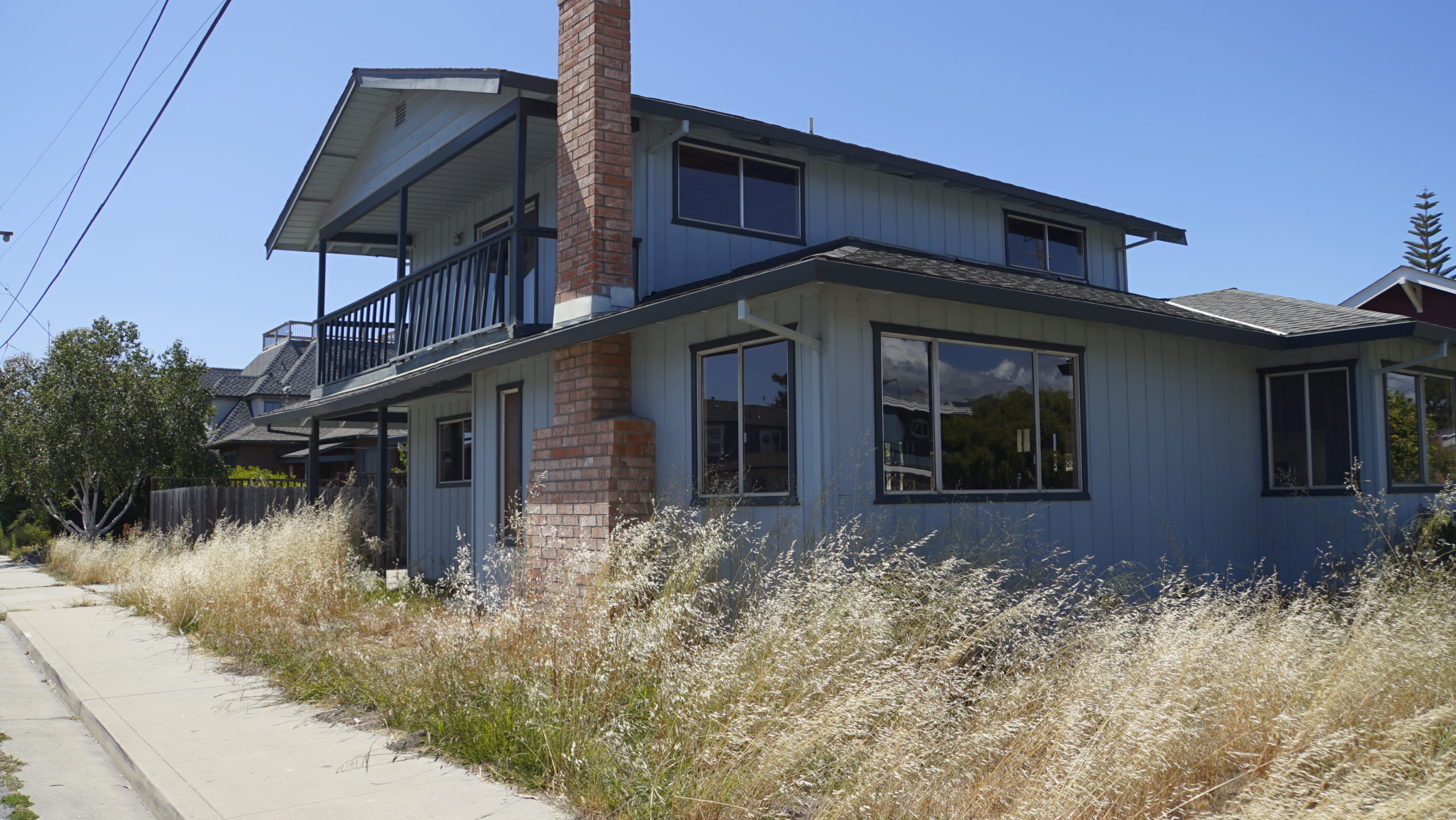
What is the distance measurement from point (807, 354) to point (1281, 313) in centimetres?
770

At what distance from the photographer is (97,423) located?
75.8ft

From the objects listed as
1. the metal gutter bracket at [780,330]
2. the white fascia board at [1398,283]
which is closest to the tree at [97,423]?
the metal gutter bracket at [780,330]

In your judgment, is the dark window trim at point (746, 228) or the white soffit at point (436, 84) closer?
the white soffit at point (436, 84)

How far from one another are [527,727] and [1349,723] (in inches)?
162

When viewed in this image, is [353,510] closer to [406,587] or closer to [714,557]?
[406,587]

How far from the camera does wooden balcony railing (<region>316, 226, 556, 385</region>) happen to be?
37.7 feet

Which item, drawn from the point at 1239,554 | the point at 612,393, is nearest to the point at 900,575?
the point at 612,393

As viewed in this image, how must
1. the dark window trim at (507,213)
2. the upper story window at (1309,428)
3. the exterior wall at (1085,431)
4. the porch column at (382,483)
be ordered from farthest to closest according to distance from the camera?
the porch column at (382,483) < the dark window trim at (507,213) < the upper story window at (1309,428) < the exterior wall at (1085,431)

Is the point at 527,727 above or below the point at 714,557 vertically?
below

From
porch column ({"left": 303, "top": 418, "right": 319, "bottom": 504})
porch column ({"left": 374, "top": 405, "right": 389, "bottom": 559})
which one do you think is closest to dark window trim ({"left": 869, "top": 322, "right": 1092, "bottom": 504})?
porch column ({"left": 374, "top": 405, "right": 389, "bottom": 559})

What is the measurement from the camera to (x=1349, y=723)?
5.14 meters

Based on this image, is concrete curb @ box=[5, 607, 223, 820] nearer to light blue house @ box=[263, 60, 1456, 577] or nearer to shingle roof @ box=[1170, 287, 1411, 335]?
light blue house @ box=[263, 60, 1456, 577]

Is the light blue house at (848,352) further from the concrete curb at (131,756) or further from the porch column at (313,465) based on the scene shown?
the concrete curb at (131,756)

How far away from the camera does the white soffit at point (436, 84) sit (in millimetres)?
10992
